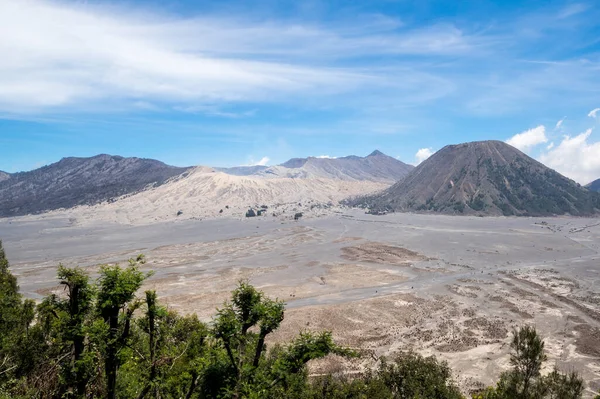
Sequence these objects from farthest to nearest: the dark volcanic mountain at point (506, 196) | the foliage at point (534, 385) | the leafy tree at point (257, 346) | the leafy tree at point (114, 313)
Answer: the dark volcanic mountain at point (506, 196), the foliage at point (534, 385), the leafy tree at point (257, 346), the leafy tree at point (114, 313)

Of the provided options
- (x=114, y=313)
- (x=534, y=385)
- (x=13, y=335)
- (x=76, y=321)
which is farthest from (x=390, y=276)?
(x=76, y=321)

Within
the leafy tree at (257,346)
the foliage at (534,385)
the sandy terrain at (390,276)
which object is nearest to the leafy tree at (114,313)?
the leafy tree at (257,346)

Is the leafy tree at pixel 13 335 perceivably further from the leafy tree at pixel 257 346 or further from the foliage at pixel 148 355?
the leafy tree at pixel 257 346

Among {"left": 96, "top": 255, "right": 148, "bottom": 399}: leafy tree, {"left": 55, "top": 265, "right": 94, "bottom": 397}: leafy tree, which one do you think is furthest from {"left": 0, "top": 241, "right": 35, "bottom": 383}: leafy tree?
{"left": 96, "top": 255, "right": 148, "bottom": 399}: leafy tree

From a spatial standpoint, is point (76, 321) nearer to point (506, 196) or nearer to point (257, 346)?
point (257, 346)

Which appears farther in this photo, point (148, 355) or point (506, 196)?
point (506, 196)

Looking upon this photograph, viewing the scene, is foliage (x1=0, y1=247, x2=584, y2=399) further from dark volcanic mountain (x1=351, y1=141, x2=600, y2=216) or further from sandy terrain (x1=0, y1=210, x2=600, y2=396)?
dark volcanic mountain (x1=351, y1=141, x2=600, y2=216)

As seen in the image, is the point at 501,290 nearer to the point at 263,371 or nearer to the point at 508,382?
the point at 508,382

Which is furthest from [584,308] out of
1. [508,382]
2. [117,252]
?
[117,252]
